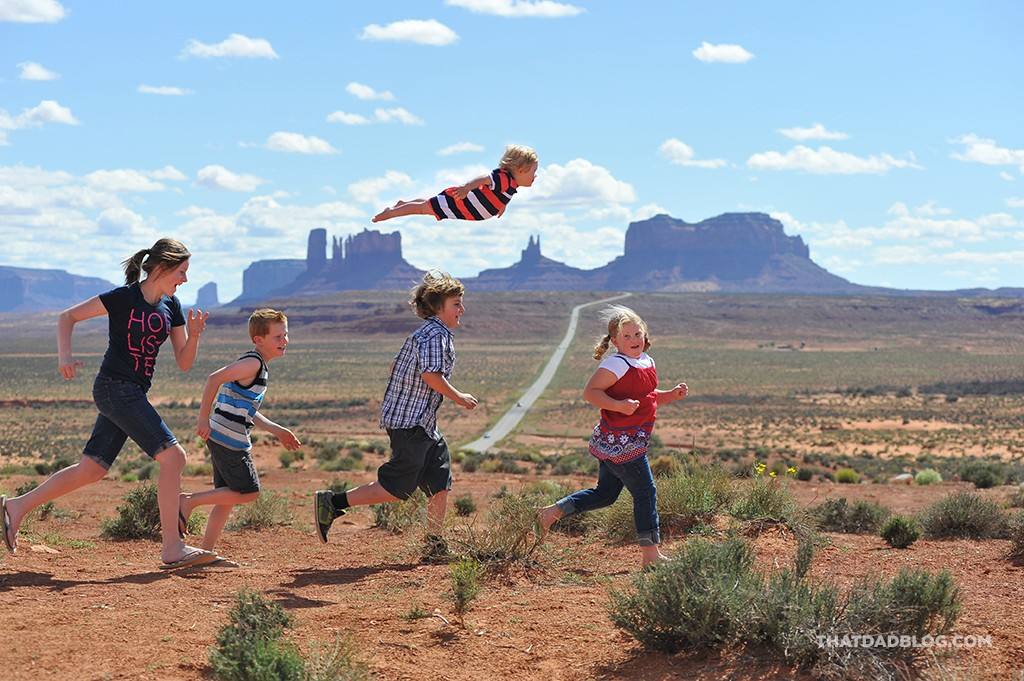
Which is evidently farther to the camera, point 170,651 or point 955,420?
point 955,420

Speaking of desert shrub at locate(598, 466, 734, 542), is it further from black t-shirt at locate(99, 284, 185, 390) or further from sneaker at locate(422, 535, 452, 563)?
black t-shirt at locate(99, 284, 185, 390)

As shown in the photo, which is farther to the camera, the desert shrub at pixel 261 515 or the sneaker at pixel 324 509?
the desert shrub at pixel 261 515

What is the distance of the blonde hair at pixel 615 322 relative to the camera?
6117mm

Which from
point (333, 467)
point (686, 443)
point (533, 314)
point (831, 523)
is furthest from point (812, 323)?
point (831, 523)

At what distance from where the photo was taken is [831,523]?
9.68 meters

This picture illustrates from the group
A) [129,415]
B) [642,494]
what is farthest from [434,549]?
[129,415]

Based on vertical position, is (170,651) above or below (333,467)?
above

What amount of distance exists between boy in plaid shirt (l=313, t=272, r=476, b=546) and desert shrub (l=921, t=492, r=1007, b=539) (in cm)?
417

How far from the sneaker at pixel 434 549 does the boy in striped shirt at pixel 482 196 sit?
6.63ft

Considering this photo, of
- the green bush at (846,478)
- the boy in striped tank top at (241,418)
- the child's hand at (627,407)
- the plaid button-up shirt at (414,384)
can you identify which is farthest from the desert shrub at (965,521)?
the green bush at (846,478)

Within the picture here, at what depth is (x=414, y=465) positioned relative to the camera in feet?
21.5

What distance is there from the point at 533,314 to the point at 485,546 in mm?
122534

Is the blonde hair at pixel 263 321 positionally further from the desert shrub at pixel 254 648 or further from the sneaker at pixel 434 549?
the desert shrub at pixel 254 648

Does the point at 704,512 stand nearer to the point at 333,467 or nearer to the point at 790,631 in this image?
the point at 790,631
